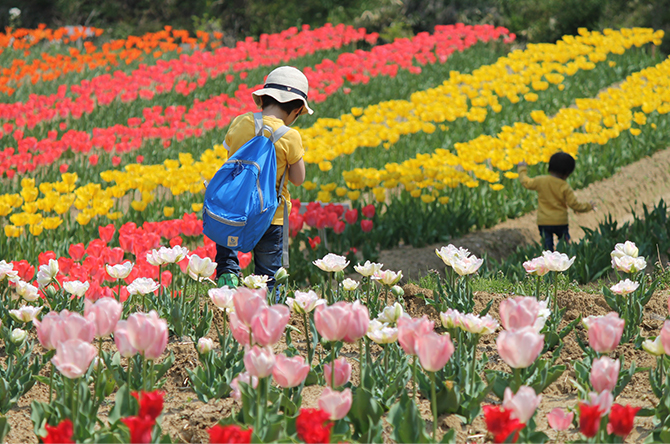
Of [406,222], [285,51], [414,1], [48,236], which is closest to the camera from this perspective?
[48,236]

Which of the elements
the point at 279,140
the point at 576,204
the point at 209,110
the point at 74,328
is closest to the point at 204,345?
the point at 74,328

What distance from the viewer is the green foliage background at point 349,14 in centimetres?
1481

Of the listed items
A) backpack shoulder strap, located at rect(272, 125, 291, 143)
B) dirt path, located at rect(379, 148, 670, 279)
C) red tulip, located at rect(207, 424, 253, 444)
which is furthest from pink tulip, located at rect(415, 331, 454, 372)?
dirt path, located at rect(379, 148, 670, 279)

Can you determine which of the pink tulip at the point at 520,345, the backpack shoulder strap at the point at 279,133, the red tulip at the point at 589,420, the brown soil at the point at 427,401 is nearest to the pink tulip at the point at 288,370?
the brown soil at the point at 427,401

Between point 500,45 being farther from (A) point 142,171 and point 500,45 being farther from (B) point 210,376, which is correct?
(B) point 210,376

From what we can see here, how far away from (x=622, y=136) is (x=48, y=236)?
6.92m

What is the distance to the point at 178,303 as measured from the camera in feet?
9.28

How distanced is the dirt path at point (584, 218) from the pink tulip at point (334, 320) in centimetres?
280

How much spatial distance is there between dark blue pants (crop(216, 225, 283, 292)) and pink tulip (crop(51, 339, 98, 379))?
74.9 inches

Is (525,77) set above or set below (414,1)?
below

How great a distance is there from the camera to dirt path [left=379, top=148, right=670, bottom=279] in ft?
17.9

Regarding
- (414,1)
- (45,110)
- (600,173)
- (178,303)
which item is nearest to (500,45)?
(414,1)

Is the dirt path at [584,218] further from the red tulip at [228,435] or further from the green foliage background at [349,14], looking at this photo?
the green foliage background at [349,14]

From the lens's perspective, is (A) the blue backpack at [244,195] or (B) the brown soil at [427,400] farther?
(A) the blue backpack at [244,195]
